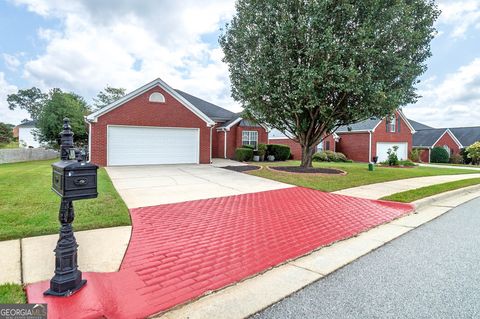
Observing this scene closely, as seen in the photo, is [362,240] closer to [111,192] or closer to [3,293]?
[3,293]

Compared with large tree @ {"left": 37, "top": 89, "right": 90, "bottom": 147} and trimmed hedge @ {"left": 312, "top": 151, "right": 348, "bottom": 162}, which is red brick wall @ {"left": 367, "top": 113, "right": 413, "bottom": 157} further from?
large tree @ {"left": 37, "top": 89, "right": 90, "bottom": 147}

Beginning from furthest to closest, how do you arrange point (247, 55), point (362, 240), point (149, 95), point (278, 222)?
point (149, 95) < point (247, 55) < point (278, 222) < point (362, 240)

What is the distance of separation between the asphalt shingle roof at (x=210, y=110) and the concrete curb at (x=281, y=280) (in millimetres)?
18983

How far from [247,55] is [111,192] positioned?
8.64 meters

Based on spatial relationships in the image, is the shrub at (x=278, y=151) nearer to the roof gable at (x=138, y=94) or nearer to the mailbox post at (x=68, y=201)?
the roof gable at (x=138, y=94)

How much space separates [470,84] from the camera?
25516 mm

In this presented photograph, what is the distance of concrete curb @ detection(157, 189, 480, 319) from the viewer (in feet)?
8.14

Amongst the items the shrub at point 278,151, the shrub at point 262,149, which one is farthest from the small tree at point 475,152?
the shrub at point 262,149

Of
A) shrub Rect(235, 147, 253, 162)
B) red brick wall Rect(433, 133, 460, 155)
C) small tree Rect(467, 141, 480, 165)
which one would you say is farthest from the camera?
red brick wall Rect(433, 133, 460, 155)

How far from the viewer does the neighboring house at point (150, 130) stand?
1488 cm

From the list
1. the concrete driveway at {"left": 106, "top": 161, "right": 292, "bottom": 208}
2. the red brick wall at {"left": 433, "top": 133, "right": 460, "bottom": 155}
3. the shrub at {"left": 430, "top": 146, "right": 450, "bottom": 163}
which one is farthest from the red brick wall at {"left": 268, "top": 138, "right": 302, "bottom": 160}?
the red brick wall at {"left": 433, "top": 133, "right": 460, "bottom": 155}

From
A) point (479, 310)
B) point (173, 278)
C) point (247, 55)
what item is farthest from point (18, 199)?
point (247, 55)

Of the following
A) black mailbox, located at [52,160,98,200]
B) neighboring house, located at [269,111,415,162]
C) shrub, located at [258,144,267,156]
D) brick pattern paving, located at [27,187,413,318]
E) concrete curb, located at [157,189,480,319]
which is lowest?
concrete curb, located at [157,189,480,319]

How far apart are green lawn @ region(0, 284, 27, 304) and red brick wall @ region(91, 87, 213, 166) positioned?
43.3 ft
